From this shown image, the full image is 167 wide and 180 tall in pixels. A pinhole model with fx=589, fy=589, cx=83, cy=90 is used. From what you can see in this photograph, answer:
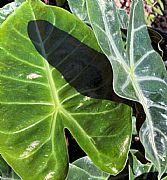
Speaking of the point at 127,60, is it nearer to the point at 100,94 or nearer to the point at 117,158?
the point at 100,94

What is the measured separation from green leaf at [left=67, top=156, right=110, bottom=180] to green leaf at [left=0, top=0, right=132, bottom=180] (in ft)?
0.57

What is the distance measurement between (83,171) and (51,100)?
27 cm

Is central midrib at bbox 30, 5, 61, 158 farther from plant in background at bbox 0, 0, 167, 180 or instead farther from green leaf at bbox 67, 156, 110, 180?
green leaf at bbox 67, 156, 110, 180

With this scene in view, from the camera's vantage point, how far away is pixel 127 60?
4.55 ft

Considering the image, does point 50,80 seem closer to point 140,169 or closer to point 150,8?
point 140,169

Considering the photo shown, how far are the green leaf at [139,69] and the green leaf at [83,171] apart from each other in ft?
0.76

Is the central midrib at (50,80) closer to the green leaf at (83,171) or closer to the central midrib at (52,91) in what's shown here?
the central midrib at (52,91)

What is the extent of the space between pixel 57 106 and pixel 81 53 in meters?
0.13

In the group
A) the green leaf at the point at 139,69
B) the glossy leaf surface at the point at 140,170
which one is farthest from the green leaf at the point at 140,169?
the green leaf at the point at 139,69

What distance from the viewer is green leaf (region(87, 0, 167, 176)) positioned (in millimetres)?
1255

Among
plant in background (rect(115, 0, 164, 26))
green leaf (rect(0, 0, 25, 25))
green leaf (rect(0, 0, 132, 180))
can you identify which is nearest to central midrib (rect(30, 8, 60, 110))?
green leaf (rect(0, 0, 132, 180))

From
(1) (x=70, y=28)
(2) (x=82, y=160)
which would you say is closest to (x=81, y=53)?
(1) (x=70, y=28)

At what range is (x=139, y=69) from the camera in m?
1.44

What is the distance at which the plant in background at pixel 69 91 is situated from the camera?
128 cm
